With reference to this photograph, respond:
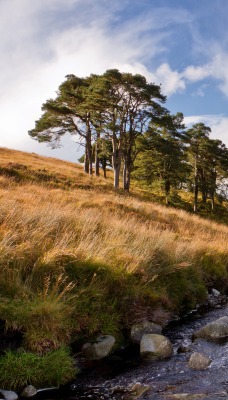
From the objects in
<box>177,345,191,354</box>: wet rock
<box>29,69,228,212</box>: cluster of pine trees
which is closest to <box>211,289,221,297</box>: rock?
<box>177,345,191,354</box>: wet rock

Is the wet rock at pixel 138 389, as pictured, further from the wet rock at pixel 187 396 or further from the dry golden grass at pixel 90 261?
the dry golden grass at pixel 90 261

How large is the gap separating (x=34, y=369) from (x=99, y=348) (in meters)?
1.40

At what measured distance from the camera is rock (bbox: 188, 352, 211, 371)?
5.66 meters

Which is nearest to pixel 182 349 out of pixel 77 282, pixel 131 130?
pixel 77 282

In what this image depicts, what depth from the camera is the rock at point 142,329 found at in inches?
266

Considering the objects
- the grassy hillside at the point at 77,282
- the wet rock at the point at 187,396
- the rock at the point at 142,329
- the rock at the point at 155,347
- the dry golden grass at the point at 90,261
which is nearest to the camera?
the wet rock at the point at 187,396

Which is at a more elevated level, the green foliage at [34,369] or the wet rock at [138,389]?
the green foliage at [34,369]

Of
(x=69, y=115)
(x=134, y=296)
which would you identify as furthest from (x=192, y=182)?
(x=134, y=296)

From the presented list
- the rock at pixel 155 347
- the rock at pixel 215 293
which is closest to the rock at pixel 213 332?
the rock at pixel 155 347

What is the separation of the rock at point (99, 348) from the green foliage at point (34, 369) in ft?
2.09

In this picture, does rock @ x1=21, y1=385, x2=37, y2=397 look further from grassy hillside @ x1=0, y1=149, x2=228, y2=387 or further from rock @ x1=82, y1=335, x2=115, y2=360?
rock @ x1=82, y1=335, x2=115, y2=360

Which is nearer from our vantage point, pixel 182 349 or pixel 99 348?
pixel 99 348

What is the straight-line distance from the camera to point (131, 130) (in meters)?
35.2

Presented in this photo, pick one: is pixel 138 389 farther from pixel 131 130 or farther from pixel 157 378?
pixel 131 130
